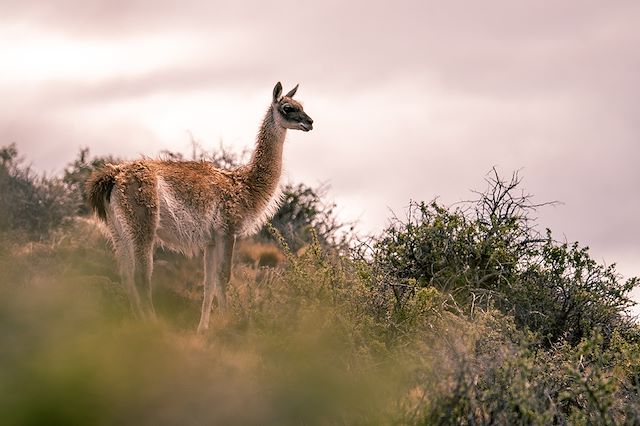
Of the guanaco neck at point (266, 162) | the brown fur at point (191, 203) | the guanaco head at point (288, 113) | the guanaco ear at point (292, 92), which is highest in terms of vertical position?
the guanaco ear at point (292, 92)

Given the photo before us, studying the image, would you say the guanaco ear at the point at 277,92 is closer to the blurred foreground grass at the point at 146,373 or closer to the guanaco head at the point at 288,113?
the guanaco head at the point at 288,113

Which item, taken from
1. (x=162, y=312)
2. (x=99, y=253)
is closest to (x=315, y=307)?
(x=162, y=312)

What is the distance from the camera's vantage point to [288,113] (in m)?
15.4

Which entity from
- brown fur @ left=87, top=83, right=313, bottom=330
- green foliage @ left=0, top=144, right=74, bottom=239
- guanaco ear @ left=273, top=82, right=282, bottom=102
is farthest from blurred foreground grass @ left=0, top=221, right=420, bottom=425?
green foliage @ left=0, top=144, right=74, bottom=239

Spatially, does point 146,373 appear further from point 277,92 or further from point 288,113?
point 277,92

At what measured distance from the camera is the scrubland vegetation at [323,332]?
18.4 ft

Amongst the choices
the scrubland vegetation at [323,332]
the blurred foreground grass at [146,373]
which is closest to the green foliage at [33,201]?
the scrubland vegetation at [323,332]

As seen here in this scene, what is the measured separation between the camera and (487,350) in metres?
11.3

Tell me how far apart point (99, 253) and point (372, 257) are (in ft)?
18.7

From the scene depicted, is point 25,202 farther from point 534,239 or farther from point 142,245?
point 534,239

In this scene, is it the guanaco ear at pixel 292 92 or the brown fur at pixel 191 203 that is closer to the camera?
the brown fur at pixel 191 203

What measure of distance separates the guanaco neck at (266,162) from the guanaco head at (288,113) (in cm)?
13

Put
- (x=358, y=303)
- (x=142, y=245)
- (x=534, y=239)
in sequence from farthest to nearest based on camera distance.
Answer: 1. (x=534, y=239)
2. (x=142, y=245)
3. (x=358, y=303)

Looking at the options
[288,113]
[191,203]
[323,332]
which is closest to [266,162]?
[288,113]
